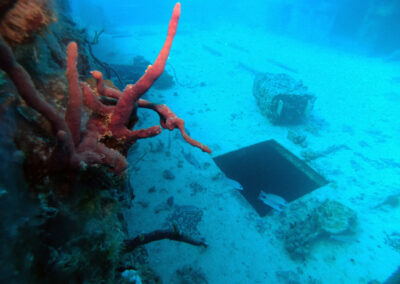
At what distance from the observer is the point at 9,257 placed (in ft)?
3.29

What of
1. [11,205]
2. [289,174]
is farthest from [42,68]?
[289,174]

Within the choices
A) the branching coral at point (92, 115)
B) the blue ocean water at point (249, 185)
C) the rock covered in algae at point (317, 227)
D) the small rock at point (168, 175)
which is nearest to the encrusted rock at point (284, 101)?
the blue ocean water at point (249, 185)

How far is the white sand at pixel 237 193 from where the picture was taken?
4.71 meters

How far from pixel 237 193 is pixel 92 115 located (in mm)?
5040

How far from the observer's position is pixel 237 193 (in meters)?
6.07

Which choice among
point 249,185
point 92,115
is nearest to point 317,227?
point 249,185

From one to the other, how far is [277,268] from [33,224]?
5.22m

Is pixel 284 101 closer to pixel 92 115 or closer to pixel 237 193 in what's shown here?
pixel 237 193

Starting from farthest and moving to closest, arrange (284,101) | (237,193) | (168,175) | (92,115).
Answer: (284,101), (168,175), (237,193), (92,115)

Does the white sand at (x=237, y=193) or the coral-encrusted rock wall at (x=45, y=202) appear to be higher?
the coral-encrusted rock wall at (x=45, y=202)

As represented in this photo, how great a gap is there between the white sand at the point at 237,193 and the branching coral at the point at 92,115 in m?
3.56

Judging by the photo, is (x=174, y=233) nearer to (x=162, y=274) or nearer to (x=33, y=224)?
(x=162, y=274)

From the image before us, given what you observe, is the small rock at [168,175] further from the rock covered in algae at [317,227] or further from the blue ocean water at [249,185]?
the rock covered in algae at [317,227]

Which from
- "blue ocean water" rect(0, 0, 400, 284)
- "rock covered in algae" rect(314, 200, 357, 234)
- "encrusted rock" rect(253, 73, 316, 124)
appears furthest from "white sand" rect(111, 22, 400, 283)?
"encrusted rock" rect(253, 73, 316, 124)
